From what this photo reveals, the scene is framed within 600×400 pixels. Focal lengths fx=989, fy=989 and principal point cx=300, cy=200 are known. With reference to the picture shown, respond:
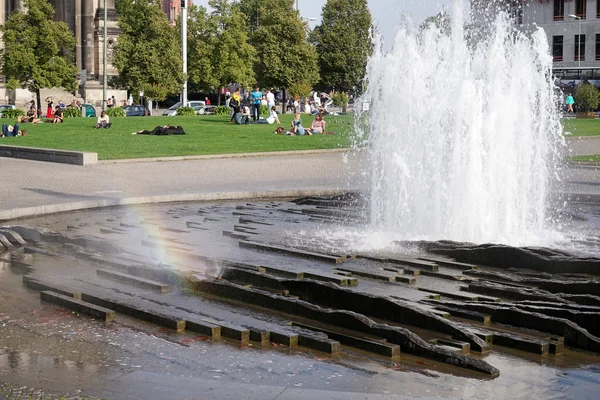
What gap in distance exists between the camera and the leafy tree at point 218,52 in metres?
72.2

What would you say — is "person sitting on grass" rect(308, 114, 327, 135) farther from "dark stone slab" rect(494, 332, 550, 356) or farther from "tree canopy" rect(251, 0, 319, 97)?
"dark stone slab" rect(494, 332, 550, 356)

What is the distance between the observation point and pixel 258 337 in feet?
25.9

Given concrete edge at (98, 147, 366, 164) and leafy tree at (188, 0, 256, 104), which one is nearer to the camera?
concrete edge at (98, 147, 366, 164)

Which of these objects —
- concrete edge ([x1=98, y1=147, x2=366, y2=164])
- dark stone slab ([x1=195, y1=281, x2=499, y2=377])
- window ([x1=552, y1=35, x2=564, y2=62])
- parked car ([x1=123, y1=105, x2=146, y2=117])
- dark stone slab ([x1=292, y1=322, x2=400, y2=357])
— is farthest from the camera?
window ([x1=552, y1=35, x2=564, y2=62])

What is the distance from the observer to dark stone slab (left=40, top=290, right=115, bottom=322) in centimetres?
866

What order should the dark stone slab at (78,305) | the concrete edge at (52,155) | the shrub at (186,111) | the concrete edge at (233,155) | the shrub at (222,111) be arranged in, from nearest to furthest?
the dark stone slab at (78,305) → the concrete edge at (52,155) → the concrete edge at (233,155) → the shrub at (222,111) → the shrub at (186,111)

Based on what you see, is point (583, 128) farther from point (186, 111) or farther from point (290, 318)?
point (290, 318)

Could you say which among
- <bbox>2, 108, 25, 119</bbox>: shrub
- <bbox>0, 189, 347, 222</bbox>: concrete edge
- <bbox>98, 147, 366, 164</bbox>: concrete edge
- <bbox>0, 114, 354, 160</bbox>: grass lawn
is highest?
<bbox>2, 108, 25, 119</bbox>: shrub

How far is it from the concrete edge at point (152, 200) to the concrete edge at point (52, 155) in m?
8.01

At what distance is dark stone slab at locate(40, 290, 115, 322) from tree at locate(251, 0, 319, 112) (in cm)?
5593

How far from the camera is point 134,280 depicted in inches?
402

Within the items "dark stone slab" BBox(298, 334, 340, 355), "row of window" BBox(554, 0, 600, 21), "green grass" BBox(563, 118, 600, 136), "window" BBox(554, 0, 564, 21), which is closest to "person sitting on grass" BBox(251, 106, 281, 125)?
"green grass" BBox(563, 118, 600, 136)

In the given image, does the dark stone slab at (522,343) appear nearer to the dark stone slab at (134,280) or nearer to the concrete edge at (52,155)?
the dark stone slab at (134,280)

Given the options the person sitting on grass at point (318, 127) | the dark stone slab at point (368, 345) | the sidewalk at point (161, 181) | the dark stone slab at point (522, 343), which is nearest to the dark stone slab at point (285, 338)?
the dark stone slab at point (368, 345)
